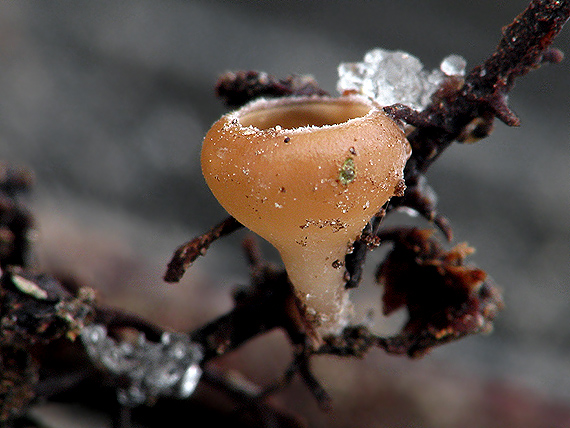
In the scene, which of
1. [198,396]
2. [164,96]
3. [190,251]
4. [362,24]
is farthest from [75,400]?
[362,24]

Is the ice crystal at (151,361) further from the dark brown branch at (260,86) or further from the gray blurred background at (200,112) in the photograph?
the gray blurred background at (200,112)

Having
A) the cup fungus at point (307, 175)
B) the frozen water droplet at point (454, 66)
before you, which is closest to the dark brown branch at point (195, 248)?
Answer: the cup fungus at point (307, 175)

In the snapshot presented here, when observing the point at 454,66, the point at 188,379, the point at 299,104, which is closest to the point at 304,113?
the point at 299,104

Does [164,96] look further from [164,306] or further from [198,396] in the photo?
[198,396]

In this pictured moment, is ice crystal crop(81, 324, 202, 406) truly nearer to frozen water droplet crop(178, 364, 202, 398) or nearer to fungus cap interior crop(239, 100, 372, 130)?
frozen water droplet crop(178, 364, 202, 398)

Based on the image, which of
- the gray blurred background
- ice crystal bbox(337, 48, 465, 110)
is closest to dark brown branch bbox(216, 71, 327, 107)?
ice crystal bbox(337, 48, 465, 110)
